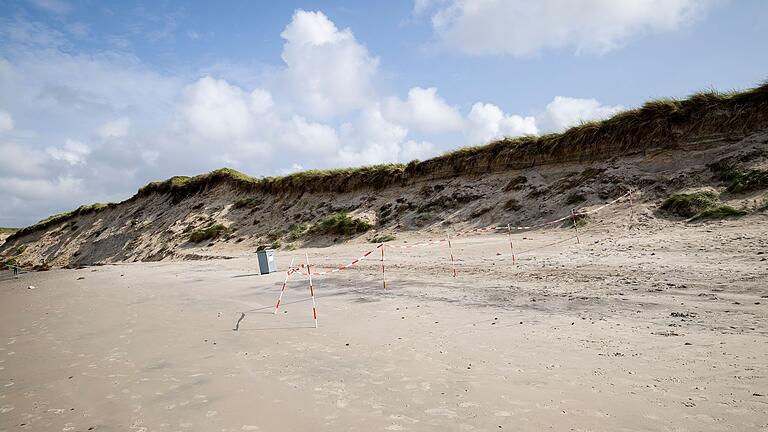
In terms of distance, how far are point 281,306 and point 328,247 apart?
12255mm

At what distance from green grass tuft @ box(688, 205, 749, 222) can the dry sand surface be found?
1.43 metres

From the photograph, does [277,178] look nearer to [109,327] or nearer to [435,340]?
[109,327]

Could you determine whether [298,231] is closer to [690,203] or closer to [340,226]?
[340,226]

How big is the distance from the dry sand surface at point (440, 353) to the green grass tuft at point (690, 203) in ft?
7.97

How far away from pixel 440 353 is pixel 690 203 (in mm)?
12105

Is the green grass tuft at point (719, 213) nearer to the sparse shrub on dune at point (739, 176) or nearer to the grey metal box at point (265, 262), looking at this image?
the sparse shrub on dune at point (739, 176)

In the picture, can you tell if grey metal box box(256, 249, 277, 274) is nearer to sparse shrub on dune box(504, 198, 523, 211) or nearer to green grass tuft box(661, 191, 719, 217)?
sparse shrub on dune box(504, 198, 523, 211)

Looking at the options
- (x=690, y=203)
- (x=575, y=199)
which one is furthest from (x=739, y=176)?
(x=575, y=199)

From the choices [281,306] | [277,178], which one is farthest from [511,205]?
[277,178]

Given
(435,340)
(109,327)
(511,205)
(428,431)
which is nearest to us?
(428,431)

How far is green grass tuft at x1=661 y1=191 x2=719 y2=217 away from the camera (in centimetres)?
1288

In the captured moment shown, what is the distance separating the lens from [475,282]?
9.28 m

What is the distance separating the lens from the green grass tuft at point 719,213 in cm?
1176

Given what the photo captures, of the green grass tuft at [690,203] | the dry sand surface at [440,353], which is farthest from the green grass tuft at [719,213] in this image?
the dry sand surface at [440,353]
